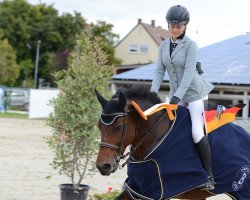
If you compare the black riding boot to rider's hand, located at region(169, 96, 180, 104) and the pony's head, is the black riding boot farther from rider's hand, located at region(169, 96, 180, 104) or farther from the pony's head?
the pony's head

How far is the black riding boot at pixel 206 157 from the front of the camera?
5613 millimetres

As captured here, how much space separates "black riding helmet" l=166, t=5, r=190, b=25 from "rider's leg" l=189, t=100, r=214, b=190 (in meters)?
0.85

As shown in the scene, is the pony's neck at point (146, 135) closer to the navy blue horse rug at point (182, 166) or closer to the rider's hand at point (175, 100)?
the navy blue horse rug at point (182, 166)

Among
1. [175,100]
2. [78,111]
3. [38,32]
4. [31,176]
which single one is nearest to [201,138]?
[175,100]

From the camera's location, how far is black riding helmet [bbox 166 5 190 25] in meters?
5.69

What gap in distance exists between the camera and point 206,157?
18.5 ft

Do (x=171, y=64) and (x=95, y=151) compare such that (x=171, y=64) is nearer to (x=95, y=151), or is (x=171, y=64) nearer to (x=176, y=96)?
(x=176, y=96)

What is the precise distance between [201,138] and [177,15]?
127 cm

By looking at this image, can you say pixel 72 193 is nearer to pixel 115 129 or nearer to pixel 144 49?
pixel 115 129

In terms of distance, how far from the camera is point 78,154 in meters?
8.35

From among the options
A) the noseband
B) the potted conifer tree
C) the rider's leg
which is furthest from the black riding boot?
the potted conifer tree

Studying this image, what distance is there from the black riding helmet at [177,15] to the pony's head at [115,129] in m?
0.90

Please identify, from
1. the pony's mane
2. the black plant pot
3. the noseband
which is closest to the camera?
the noseband

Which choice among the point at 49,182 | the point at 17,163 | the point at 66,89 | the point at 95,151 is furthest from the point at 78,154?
the point at 17,163
